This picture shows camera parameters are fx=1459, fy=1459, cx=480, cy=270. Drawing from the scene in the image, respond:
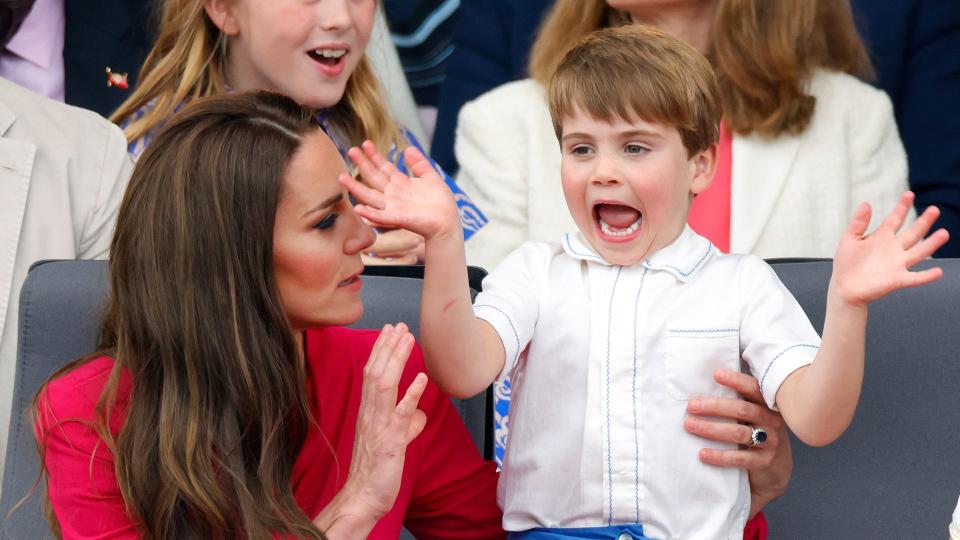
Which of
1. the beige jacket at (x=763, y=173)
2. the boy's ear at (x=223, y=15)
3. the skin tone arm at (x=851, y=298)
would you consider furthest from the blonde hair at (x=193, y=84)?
the skin tone arm at (x=851, y=298)

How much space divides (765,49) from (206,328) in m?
1.45

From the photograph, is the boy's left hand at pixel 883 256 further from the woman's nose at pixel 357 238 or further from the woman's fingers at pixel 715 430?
the woman's nose at pixel 357 238

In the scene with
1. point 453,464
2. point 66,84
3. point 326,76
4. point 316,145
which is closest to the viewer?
point 316,145

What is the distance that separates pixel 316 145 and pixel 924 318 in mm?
892

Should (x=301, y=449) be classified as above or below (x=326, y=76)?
below

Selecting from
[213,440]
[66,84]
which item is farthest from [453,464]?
[66,84]

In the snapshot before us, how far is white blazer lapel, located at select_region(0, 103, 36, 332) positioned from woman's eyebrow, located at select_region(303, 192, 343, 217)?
73 centimetres

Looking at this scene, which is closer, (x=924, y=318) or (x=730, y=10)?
(x=924, y=318)

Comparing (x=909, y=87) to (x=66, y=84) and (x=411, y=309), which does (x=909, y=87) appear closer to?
(x=411, y=309)

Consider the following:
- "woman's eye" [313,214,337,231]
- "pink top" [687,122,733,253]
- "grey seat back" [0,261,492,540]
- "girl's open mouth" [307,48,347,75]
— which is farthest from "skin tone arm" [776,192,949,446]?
"girl's open mouth" [307,48,347,75]

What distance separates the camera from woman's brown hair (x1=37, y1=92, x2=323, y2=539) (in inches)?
66.0

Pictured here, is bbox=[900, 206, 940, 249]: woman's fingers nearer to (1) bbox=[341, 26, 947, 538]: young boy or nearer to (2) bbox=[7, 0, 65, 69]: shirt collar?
(1) bbox=[341, 26, 947, 538]: young boy

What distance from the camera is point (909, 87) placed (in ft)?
9.97

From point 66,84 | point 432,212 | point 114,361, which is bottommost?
point 114,361
